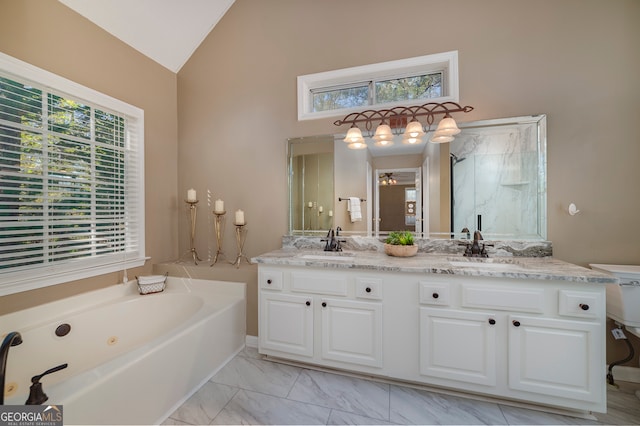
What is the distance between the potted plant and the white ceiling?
114 inches

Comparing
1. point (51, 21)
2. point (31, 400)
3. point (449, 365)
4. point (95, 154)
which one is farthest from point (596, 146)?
point (51, 21)

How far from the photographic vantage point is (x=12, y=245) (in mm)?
1682

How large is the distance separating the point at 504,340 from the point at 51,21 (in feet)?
12.3

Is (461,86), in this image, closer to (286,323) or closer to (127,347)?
(286,323)

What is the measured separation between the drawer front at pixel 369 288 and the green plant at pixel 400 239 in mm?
429

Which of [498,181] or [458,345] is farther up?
[498,181]

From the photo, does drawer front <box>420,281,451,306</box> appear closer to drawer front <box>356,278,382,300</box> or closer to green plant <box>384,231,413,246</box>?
drawer front <box>356,278,382,300</box>

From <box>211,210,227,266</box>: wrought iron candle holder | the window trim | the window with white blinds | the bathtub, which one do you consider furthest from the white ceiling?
the bathtub

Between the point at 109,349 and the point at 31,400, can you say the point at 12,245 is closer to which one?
the point at 109,349

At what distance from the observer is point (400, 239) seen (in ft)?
6.76

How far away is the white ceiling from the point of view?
2104 millimetres

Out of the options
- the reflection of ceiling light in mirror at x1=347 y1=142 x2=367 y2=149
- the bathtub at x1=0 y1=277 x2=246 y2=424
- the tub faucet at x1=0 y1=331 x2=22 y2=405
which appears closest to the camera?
the tub faucet at x1=0 y1=331 x2=22 y2=405

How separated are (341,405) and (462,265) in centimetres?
121

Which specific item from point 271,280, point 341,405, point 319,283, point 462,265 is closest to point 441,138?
point 462,265
